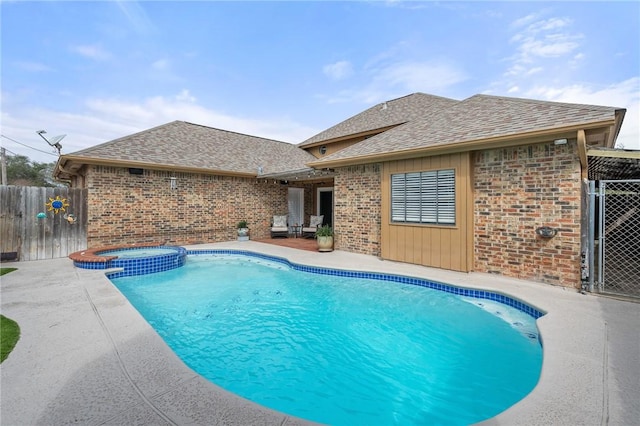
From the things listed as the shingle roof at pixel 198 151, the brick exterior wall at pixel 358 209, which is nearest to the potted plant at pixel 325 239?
the brick exterior wall at pixel 358 209

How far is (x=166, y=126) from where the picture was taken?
44.7 feet

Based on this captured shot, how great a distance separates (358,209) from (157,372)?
7.35 m

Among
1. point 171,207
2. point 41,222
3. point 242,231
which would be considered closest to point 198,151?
point 171,207

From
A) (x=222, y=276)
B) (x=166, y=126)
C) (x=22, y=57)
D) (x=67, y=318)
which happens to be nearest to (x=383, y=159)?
(x=222, y=276)

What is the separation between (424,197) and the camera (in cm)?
749

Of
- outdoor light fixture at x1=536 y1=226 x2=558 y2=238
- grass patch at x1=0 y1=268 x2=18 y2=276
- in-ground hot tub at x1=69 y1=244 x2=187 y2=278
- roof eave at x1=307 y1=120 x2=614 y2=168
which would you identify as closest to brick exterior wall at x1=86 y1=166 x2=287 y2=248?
in-ground hot tub at x1=69 y1=244 x2=187 y2=278

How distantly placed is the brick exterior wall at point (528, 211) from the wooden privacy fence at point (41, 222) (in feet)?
38.4

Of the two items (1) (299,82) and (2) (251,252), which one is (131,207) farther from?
(1) (299,82)

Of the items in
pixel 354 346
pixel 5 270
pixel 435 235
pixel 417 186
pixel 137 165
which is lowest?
pixel 354 346

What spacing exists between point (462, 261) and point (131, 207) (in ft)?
34.9

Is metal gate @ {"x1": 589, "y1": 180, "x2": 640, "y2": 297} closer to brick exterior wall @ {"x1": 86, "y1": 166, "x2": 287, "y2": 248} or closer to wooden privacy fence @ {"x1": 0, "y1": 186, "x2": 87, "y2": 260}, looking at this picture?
brick exterior wall @ {"x1": 86, "y1": 166, "x2": 287, "y2": 248}

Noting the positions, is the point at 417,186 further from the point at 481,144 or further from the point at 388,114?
the point at 388,114

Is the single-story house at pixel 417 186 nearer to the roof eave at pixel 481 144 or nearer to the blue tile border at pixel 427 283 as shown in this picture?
the roof eave at pixel 481 144

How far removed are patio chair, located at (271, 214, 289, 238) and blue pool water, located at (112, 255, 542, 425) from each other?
23.1 feet
